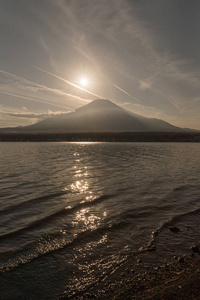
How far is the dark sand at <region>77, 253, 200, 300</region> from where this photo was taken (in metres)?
5.61

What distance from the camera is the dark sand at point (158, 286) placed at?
5605 millimetres

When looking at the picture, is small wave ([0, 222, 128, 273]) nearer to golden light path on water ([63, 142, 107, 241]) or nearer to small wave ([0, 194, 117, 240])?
golden light path on water ([63, 142, 107, 241])

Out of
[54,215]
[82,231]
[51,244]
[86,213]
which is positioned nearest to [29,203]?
[54,215]

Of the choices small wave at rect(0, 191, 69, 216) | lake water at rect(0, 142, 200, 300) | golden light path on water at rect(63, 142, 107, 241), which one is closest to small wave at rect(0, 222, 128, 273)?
lake water at rect(0, 142, 200, 300)

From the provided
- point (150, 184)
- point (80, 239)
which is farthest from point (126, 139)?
point (80, 239)

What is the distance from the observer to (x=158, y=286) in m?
5.97

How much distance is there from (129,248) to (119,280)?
201 centimetres

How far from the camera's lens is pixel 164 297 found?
5.46m

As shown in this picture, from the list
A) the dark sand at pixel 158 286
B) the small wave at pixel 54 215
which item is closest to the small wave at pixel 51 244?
the small wave at pixel 54 215

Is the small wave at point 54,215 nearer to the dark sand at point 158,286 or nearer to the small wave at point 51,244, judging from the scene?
the small wave at point 51,244

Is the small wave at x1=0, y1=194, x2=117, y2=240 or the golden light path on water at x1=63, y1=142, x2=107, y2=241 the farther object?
the golden light path on water at x1=63, y1=142, x2=107, y2=241

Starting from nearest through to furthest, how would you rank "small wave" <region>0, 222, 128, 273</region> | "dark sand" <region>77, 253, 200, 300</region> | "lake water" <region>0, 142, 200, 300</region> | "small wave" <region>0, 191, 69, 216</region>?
"dark sand" <region>77, 253, 200, 300</region> < "lake water" <region>0, 142, 200, 300</region> < "small wave" <region>0, 222, 128, 273</region> < "small wave" <region>0, 191, 69, 216</region>

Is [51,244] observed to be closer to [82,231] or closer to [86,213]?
[82,231]

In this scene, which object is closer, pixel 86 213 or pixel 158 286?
pixel 158 286
